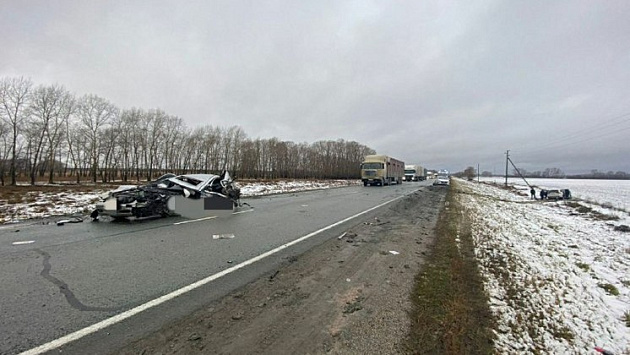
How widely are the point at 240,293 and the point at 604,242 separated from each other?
34.6ft

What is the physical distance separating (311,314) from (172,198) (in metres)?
8.81

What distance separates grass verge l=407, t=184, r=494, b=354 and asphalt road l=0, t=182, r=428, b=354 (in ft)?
8.30

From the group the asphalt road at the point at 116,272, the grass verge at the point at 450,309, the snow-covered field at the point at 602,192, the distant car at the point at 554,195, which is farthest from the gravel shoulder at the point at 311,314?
the distant car at the point at 554,195

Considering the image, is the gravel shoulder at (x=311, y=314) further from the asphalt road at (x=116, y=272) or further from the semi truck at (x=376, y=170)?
the semi truck at (x=376, y=170)

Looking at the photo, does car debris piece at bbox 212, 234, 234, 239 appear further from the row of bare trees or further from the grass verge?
the row of bare trees

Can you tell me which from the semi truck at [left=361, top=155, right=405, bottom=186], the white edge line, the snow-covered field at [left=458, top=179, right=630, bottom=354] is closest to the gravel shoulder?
the white edge line

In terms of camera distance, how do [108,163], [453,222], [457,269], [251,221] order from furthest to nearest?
[108,163] → [453,222] → [251,221] → [457,269]

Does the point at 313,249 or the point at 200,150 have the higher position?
the point at 200,150

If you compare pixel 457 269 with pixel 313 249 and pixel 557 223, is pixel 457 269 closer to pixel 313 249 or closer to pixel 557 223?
pixel 313 249

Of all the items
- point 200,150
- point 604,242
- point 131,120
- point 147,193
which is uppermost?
point 131,120

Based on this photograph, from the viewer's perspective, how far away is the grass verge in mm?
2713

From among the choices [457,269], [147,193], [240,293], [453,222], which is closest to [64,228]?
[147,193]

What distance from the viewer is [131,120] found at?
60.9 metres

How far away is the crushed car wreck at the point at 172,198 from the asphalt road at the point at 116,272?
833 mm
